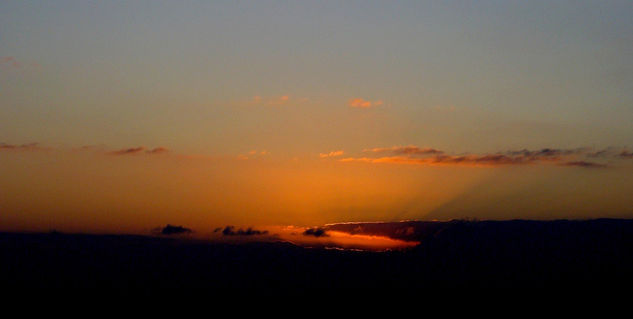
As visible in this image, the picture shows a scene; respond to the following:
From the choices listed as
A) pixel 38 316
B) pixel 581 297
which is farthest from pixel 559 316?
pixel 38 316

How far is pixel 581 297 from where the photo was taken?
637 feet

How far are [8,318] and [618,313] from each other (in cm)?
16160

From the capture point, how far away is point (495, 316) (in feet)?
642

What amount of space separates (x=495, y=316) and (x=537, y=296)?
1395cm

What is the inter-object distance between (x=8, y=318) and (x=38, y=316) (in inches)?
369

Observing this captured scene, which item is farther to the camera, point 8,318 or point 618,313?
point 8,318

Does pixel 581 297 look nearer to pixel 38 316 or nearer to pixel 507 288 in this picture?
pixel 507 288

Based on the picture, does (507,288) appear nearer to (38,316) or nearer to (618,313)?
(618,313)

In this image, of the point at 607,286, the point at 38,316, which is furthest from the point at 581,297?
the point at 38,316

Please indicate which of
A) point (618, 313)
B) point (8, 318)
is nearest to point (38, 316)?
point (8, 318)

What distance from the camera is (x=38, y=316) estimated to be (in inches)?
7785

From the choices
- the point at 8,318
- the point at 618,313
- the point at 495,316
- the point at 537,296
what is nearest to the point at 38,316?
the point at 8,318

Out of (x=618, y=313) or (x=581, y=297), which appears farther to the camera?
(x=581, y=297)

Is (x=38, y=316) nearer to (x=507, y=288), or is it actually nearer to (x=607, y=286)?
(x=507, y=288)
